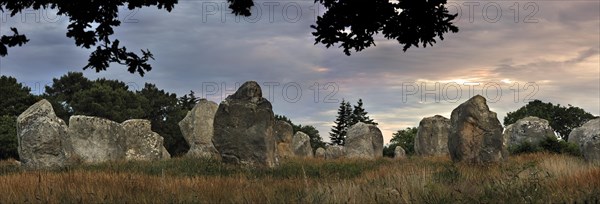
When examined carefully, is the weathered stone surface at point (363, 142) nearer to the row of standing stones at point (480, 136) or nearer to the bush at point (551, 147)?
the bush at point (551, 147)

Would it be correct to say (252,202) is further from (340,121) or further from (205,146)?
(340,121)

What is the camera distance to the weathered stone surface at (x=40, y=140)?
70.0ft

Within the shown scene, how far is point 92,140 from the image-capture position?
26.8 meters

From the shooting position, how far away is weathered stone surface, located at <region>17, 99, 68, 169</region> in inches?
840

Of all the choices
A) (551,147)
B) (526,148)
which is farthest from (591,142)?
(526,148)

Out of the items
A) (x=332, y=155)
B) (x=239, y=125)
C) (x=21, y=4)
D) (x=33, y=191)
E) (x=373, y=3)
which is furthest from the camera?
(x=332, y=155)

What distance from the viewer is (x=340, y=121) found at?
252 feet

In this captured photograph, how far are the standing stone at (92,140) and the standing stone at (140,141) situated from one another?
1299mm

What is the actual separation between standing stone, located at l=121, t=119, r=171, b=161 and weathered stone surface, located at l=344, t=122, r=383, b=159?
1260 centimetres

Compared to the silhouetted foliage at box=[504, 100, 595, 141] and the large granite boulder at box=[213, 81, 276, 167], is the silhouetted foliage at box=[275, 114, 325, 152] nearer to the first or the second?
the silhouetted foliage at box=[504, 100, 595, 141]

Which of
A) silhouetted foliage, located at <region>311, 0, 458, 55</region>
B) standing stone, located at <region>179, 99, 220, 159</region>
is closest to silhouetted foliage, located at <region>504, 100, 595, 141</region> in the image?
standing stone, located at <region>179, 99, 220, 159</region>

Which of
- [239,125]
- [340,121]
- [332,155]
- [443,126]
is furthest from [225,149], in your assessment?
[340,121]

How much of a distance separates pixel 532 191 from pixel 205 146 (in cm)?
2133

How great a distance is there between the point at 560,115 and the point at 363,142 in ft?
139
